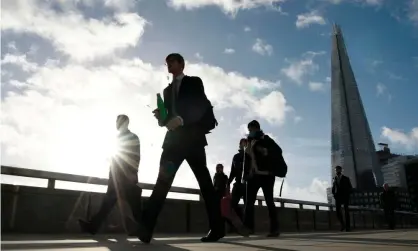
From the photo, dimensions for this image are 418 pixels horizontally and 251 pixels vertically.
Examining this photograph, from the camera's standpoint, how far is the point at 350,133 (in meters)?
157

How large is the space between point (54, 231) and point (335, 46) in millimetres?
172817

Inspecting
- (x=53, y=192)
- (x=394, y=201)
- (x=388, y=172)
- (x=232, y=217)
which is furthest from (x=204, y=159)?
(x=388, y=172)

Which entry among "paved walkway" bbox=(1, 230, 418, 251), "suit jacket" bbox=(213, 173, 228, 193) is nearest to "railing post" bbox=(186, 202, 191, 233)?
"suit jacket" bbox=(213, 173, 228, 193)

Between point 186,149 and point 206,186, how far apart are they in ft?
1.50

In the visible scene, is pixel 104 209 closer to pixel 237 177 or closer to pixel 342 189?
pixel 237 177

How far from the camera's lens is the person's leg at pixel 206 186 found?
442cm

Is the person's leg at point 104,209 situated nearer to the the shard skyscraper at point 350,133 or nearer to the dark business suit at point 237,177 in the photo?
the dark business suit at point 237,177

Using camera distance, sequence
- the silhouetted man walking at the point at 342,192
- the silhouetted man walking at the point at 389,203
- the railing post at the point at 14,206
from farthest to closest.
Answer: the silhouetted man walking at the point at 389,203, the silhouetted man walking at the point at 342,192, the railing post at the point at 14,206

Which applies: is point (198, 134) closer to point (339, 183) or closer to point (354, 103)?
point (339, 183)

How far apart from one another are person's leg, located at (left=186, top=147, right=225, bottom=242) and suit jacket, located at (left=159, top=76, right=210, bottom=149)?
11 centimetres

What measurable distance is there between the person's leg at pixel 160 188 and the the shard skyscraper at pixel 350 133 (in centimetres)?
15775

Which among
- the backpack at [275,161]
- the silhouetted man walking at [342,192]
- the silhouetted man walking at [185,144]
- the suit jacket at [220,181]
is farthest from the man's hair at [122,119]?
the silhouetted man walking at [342,192]

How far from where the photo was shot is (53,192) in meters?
7.29

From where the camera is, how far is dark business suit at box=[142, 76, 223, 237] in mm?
4363
